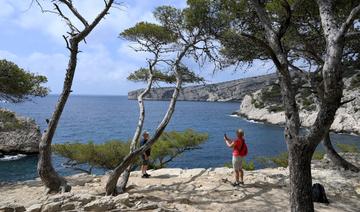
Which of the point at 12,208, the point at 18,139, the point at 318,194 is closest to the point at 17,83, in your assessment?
the point at 12,208

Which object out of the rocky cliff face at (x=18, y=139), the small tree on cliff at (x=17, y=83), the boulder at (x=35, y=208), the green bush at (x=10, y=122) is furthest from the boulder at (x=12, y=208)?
the rocky cliff face at (x=18, y=139)

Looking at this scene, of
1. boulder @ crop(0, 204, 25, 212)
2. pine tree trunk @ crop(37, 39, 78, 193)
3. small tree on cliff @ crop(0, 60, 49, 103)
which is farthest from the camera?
small tree on cliff @ crop(0, 60, 49, 103)

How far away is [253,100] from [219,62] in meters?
86.7

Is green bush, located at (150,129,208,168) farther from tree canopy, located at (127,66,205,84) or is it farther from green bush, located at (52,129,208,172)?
tree canopy, located at (127,66,205,84)

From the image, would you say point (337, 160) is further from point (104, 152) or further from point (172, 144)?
point (104, 152)

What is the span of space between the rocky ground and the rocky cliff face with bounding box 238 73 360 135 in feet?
80.5

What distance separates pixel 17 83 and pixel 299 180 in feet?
43.0

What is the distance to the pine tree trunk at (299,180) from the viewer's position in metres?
7.16

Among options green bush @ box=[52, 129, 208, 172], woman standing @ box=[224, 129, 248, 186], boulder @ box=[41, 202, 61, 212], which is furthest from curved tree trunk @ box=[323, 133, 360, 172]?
green bush @ box=[52, 129, 208, 172]

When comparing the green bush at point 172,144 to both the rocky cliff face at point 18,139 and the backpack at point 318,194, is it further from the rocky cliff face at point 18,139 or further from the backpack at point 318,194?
the rocky cliff face at point 18,139

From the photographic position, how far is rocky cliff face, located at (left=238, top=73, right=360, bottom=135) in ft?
182

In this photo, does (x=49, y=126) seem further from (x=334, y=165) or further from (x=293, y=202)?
(x=334, y=165)

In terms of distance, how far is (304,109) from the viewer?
67.0 m

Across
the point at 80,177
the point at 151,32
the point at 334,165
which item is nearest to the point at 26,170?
the point at 80,177
